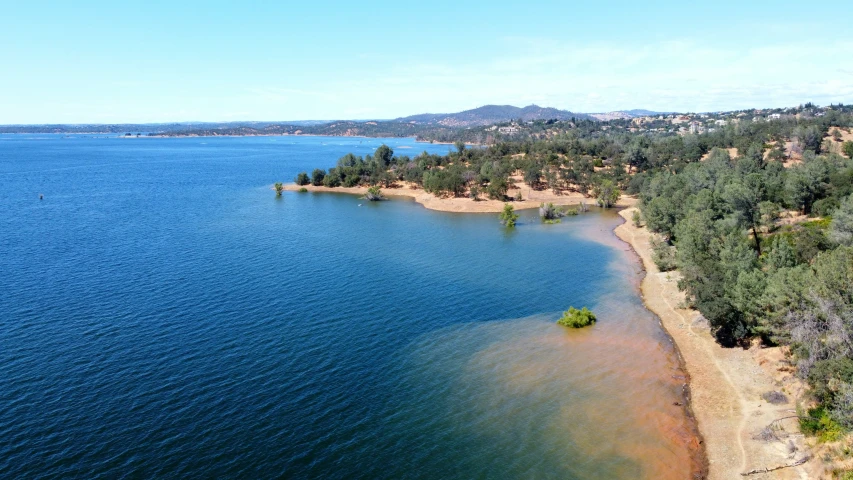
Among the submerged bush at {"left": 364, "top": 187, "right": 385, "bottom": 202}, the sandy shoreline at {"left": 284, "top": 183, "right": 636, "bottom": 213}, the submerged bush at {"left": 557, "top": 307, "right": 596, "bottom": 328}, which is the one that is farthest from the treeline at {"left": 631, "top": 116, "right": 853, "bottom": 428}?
the submerged bush at {"left": 364, "top": 187, "right": 385, "bottom": 202}

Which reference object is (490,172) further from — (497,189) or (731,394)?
(731,394)

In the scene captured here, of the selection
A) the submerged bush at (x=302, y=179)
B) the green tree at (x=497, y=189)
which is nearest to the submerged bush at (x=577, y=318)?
the green tree at (x=497, y=189)

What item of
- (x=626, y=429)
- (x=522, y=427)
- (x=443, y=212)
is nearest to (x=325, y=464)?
(x=522, y=427)

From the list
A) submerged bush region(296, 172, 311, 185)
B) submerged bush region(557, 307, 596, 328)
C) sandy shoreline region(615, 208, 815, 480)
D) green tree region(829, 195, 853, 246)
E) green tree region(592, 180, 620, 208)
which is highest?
green tree region(829, 195, 853, 246)

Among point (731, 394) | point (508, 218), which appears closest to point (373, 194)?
point (508, 218)

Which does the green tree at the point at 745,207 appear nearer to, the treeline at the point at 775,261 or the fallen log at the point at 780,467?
the treeline at the point at 775,261

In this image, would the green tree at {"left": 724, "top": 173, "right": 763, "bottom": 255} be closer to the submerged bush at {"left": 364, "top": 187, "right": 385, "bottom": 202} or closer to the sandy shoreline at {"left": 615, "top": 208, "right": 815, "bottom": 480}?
the sandy shoreline at {"left": 615, "top": 208, "right": 815, "bottom": 480}
